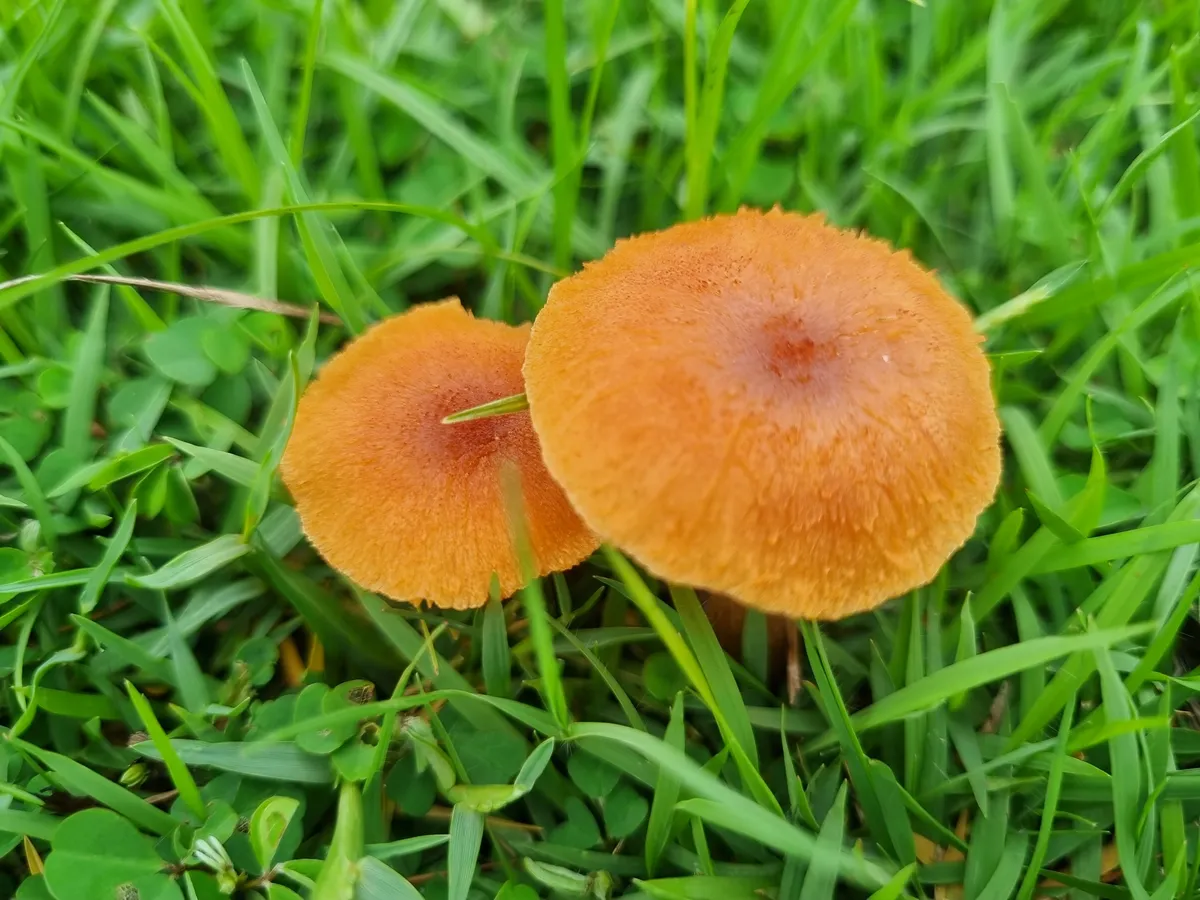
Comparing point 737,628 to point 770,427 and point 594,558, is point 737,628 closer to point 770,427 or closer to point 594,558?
point 594,558

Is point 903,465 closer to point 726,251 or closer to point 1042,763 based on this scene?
point 726,251

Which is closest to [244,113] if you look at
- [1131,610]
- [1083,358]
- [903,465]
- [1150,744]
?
[903,465]

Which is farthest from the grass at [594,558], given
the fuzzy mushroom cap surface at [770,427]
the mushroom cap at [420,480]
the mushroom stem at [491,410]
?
the mushroom stem at [491,410]

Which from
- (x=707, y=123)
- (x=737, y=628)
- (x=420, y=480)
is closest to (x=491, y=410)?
(x=420, y=480)

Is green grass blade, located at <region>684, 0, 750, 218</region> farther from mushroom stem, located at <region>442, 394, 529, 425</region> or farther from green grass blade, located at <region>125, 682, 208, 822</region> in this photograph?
green grass blade, located at <region>125, 682, 208, 822</region>

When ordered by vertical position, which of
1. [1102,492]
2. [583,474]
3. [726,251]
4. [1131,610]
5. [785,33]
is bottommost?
[1131,610]

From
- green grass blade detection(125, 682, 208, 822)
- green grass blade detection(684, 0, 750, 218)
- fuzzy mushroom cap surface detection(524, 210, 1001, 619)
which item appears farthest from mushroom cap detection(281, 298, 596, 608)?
green grass blade detection(684, 0, 750, 218)

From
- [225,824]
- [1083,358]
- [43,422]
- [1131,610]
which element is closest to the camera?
[225,824]
